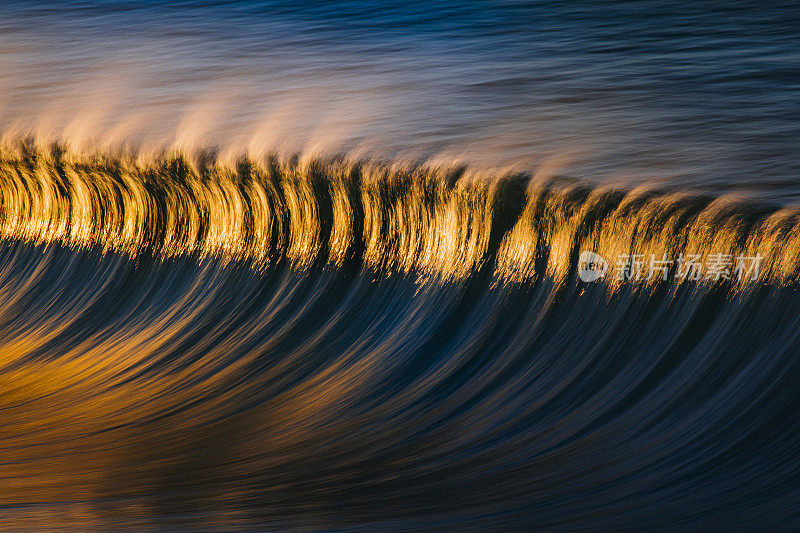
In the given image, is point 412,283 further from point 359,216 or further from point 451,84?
point 451,84

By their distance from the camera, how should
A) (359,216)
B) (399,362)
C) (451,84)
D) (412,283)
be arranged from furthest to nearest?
(451,84)
(359,216)
(412,283)
(399,362)

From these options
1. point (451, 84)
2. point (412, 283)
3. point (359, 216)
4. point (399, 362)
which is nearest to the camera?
point (399, 362)

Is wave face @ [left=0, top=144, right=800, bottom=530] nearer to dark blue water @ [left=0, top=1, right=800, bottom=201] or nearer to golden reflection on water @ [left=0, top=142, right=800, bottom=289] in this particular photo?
golden reflection on water @ [left=0, top=142, right=800, bottom=289]

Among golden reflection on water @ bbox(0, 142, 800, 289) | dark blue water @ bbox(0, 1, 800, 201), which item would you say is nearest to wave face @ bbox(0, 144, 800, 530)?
golden reflection on water @ bbox(0, 142, 800, 289)

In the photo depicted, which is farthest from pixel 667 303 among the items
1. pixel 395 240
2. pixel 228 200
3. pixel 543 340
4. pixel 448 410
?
pixel 228 200

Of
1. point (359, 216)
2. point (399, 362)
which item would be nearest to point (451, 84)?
point (359, 216)

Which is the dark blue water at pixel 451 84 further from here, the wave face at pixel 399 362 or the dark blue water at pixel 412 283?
the wave face at pixel 399 362

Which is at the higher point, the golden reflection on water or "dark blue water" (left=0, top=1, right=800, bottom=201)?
"dark blue water" (left=0, top=1, right=800, bottom=201)

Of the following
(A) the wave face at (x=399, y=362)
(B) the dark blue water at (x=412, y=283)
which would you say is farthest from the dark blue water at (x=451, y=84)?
(A) the wave face at (x=399, y=362)

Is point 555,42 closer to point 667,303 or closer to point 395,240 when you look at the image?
point 395,240
